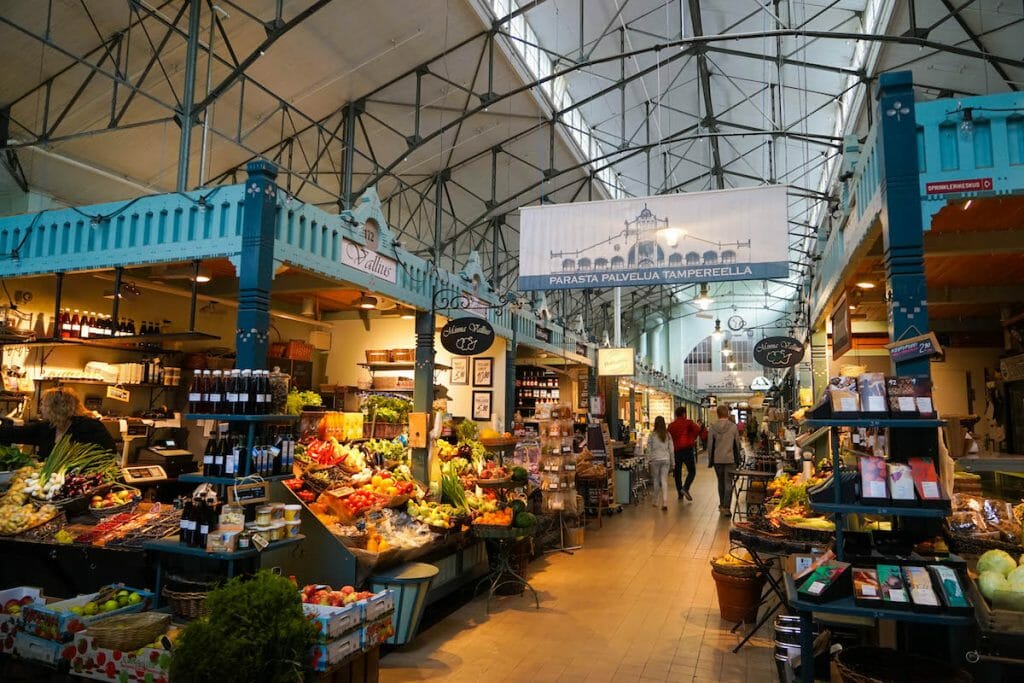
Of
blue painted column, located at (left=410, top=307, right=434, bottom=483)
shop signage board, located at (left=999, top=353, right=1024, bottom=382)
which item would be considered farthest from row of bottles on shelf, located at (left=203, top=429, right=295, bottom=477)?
shop signage board, located at (left=999, top=353, right=1024, bottom=382)

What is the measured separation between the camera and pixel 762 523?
5098mm

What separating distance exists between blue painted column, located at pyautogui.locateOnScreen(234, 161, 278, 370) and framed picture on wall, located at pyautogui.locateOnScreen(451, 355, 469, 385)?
18.7 ft

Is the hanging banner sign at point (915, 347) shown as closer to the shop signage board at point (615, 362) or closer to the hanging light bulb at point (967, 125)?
the hanging light bulb at point (967, 125)

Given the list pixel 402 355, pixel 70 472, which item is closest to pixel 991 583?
pixel 70 472

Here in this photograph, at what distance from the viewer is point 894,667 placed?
3096 millimetres

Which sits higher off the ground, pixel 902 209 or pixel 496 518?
pixel 902 209

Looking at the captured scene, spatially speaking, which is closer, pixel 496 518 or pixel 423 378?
pixel 496 518

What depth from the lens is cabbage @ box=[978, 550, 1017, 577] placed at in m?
3.14

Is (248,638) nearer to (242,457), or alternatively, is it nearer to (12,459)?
(242,457)

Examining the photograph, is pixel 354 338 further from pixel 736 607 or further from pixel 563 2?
pixel 563 2

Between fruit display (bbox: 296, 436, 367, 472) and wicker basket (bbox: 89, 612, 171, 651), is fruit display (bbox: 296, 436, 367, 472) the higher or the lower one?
the higher one

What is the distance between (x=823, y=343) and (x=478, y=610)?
25.9 feet

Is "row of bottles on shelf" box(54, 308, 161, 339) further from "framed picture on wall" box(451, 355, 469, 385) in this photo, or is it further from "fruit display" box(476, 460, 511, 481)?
"framed picture on wall" box(451, 355, 469, 385)

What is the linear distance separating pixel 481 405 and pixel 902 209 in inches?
285
